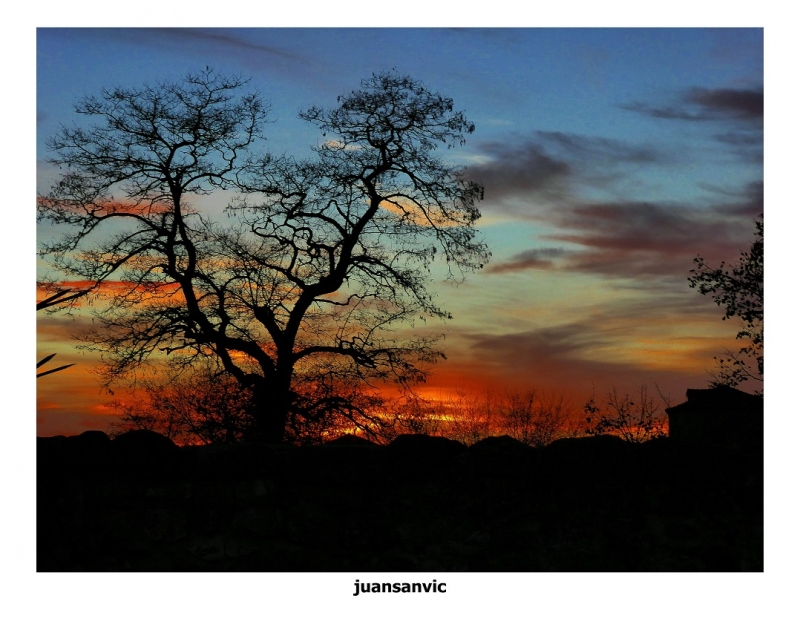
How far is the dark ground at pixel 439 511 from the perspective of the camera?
13.3 ft

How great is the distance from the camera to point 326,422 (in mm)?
10055

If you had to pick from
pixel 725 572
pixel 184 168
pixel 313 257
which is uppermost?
pixel 184 168

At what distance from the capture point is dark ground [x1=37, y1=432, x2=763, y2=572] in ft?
13.3

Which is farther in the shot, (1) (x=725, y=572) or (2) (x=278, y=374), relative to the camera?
(2) (x=278, y=374)

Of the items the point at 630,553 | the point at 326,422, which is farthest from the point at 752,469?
the point at 326,422

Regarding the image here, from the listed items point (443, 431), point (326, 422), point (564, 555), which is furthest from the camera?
point (326, 422)

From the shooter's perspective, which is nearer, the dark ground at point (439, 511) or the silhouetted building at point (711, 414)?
the dark ground at point (439, 511)

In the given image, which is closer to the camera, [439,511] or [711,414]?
[439,511]

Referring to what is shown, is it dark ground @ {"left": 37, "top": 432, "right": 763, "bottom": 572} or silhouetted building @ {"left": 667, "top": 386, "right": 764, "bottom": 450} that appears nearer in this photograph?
dark ground @ {"left": 37, "top": 432, "right": 763, "bottom": 572}

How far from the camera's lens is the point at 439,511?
4086 mm

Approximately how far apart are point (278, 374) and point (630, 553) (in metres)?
6.41

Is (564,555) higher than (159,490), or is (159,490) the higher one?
(159,490)

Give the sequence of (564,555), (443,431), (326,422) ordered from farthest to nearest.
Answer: (326,422)
(443,431)
(564,555)

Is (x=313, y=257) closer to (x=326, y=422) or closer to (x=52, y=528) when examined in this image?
(x=326, y=422)
